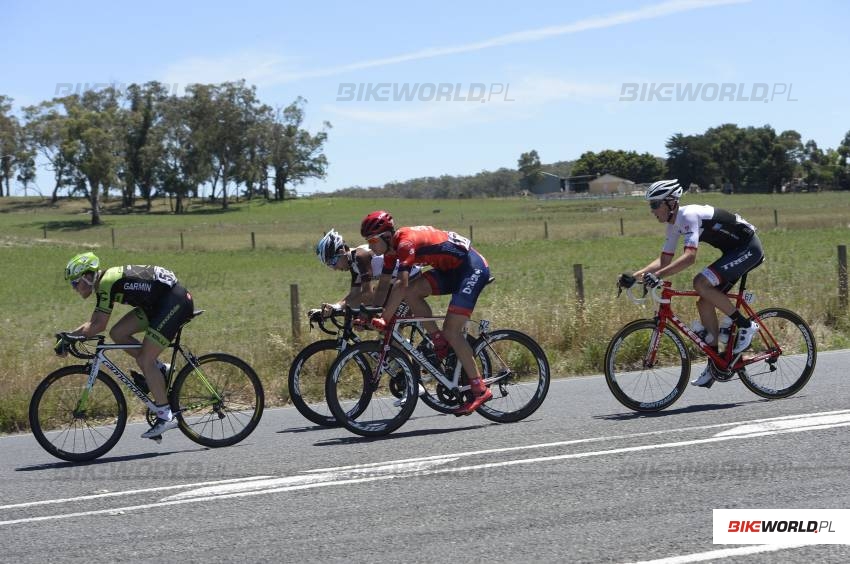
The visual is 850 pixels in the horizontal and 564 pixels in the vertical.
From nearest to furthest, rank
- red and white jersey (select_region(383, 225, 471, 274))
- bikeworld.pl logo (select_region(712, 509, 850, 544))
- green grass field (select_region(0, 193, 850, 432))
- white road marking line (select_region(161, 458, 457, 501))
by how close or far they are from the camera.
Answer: bikeworld.pl logo (select_region(712, 509, 850, 544)) < white road marking line (select_region(161, 458, 457, 501)) < red and white jersey (select_region(383, 225, 471, 274)) < green grass field (select_region(0, 193, 850, 432))

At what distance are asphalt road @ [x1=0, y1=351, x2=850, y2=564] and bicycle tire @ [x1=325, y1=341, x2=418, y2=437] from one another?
17 centimetres

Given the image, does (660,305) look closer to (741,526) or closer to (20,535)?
(741,526)

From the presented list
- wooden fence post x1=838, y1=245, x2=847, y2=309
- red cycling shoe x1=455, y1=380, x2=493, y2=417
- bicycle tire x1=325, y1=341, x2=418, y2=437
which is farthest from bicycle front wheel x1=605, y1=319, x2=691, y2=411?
wooden fence post x1=838, y1=245, x2=847, y2=309

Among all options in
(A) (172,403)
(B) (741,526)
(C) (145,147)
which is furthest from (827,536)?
(C) (145,147)

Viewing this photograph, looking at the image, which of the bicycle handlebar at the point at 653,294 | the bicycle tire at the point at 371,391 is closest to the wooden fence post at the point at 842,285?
the bicycle handlebar at the point at 653,294

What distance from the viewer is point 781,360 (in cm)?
912

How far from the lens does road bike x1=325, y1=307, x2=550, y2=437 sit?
27.8ft

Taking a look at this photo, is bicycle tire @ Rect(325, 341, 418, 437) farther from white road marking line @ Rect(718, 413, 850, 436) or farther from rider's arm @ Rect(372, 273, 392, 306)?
white road marking line @ Rect(718, 413, 850, 436)

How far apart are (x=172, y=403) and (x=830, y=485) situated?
17.2 feet

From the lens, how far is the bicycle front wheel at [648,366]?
8766 millimetres

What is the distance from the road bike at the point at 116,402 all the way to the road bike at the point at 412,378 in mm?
864

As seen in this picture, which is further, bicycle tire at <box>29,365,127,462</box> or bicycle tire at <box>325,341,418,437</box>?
bicycle tire at <box>325,341,418,437</box>

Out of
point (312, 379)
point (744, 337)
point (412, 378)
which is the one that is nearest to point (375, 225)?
point (412, 378)

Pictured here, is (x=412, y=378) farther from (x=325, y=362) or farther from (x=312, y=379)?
(x=312, y=379)
